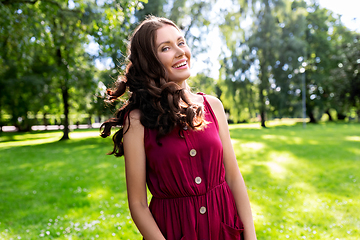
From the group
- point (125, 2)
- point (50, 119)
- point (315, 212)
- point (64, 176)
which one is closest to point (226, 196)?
point (315, 212)

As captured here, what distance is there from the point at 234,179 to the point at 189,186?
0.42 m

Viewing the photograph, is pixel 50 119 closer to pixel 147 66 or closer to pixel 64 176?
pixel 64 176

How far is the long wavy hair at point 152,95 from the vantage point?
1604mm

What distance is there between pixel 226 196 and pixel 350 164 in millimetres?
10847

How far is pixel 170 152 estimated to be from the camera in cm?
158

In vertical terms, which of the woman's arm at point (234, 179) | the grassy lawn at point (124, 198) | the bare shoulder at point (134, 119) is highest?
the bare shoulder at point (134, 119)

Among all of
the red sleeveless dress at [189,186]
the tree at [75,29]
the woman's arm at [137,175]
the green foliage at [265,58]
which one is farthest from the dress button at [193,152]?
the green foliage at [265,58]

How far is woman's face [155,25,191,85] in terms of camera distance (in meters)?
1.74

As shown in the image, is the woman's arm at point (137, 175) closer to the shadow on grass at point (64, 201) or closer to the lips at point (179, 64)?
the lips at point (179, 64)

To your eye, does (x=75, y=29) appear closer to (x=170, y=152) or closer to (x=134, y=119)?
(x=134, y=119)

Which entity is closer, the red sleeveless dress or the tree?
the red sleeveless dress

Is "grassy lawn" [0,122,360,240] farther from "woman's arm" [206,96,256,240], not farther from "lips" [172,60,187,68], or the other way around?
"lips" [172,60,187,68]

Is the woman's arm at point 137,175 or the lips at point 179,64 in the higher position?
the lips at point 179,64

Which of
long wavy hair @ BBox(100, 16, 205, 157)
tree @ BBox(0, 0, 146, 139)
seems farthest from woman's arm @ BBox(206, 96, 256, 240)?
tree @ BBox(0, 0, 146, 139)
